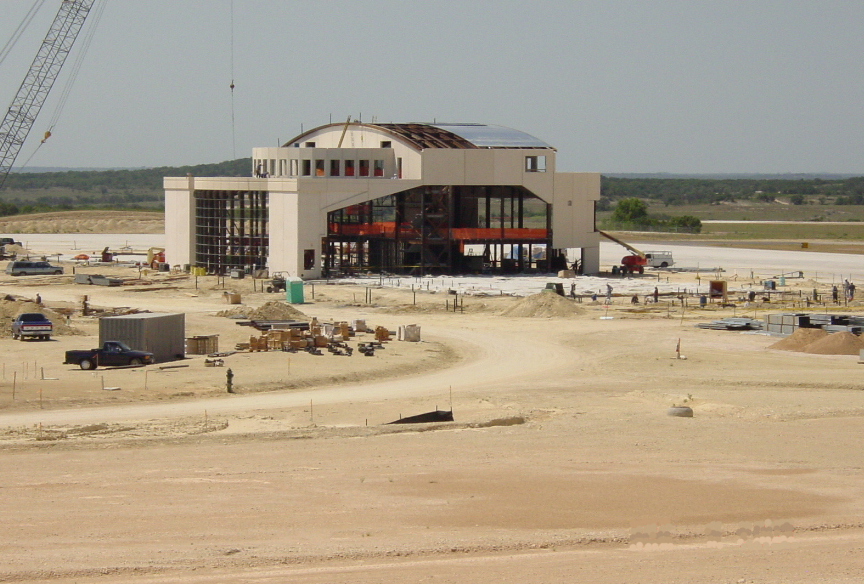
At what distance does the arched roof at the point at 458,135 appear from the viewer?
96.1 metres

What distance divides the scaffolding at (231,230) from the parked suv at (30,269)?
11480 millimetres

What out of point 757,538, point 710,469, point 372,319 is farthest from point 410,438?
point 372,319

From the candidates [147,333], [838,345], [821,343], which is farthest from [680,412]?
[147,333]

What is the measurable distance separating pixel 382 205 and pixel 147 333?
1889 inches

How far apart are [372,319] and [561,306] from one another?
10.6 meters

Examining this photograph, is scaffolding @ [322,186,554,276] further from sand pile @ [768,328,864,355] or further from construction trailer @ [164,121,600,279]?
sand pile @ [768,328,864,355]

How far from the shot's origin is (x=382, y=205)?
9594cm

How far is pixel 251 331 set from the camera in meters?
59.1

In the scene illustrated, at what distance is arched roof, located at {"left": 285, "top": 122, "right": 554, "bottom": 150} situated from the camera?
96.1 metres

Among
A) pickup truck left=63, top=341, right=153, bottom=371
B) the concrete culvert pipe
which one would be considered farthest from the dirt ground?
pickup truck left=63, top=341, right=153, bottom=371

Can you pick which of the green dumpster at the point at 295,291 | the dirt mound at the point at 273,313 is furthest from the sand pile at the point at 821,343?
the green dumpster at the point at 295,291

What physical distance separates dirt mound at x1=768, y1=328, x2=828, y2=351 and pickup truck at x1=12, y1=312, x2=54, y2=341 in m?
32.4

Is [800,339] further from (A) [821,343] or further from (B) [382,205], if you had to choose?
Result: (B) [382,205]

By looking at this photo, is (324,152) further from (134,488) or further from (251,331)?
(134,488)
